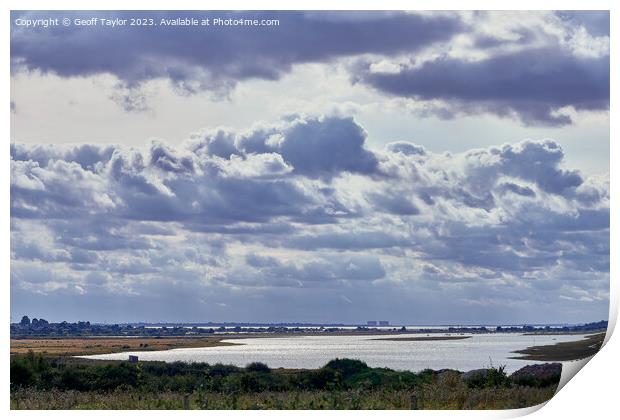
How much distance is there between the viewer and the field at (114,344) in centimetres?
2198

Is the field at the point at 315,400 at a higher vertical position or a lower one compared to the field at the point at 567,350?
lower

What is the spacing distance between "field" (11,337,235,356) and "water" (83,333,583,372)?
20cm

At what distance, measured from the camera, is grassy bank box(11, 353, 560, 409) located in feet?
63.9

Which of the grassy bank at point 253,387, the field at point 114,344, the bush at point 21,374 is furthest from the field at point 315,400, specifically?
the field at point 114,344

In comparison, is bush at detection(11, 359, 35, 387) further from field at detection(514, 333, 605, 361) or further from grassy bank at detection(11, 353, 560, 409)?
field at detection(514, 333, 605, 361)

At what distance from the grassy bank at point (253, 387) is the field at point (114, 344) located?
1.41 ft

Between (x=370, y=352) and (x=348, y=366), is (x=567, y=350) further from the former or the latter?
(x=348, y=366)

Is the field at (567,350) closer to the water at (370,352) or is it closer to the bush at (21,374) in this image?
the water at (370,352)

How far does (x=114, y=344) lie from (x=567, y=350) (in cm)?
868

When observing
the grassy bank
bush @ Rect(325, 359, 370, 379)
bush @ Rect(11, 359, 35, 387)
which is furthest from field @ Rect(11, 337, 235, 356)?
bush @ Rect(325, 359, 370, 379)
